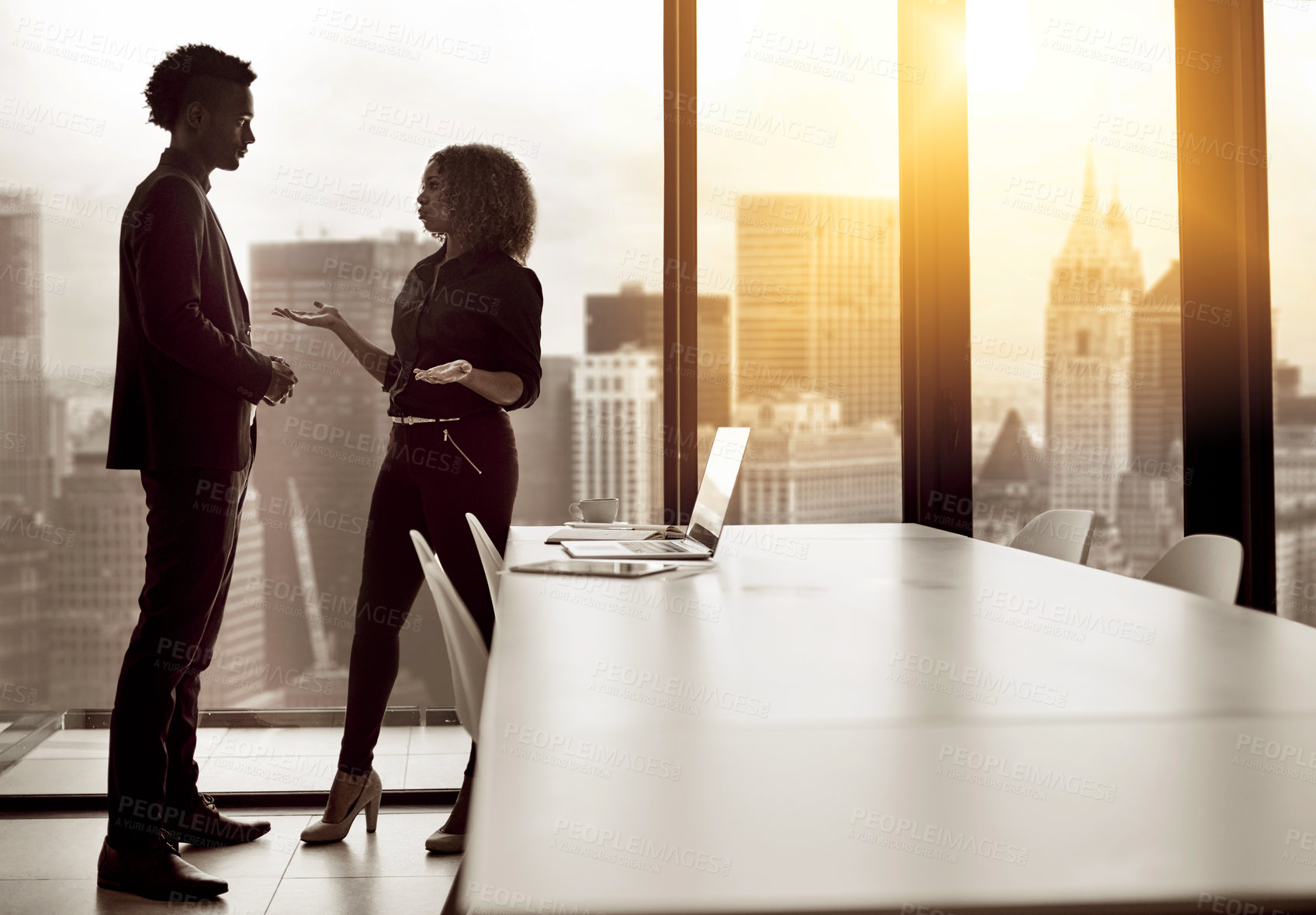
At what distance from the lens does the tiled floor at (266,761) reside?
298cm

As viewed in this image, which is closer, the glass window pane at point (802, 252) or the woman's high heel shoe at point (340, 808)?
the woman's high heel shoe at point (340, 808)

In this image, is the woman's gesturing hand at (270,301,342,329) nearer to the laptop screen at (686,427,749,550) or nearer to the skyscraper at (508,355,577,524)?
the skyscraper at (508,355,577,524)

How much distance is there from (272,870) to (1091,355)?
9.31ft

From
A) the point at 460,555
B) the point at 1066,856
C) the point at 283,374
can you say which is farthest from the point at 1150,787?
the point at 283,374

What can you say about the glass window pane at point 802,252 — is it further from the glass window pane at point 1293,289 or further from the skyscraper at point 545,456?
the glass window pane at point 1293,289

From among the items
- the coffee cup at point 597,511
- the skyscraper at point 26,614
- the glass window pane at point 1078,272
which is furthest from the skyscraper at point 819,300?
the skyscraper at point 26,614

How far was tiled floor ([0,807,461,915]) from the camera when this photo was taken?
2336mm

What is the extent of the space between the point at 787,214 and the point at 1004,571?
1849 millimetres

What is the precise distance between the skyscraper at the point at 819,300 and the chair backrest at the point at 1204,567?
1396 mm

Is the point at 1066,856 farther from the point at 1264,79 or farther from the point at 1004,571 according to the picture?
the point at 1264,79

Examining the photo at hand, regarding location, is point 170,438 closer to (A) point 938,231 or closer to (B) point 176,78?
(B) point 176,78

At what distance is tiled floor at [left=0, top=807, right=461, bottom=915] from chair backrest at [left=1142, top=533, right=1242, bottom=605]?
1.79m

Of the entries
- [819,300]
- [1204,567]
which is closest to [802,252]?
[819,300]

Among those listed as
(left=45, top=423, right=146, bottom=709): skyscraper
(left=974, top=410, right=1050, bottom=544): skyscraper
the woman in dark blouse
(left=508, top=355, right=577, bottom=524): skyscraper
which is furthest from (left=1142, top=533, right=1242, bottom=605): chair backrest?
(left=45, top=423, right=146, bottom=709): skyscraper
